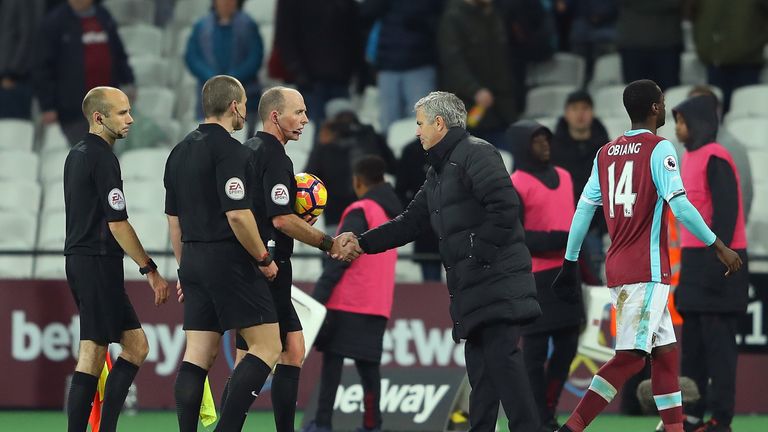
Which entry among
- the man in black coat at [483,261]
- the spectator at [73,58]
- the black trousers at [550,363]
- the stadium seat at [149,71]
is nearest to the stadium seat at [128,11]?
the stadium seat at [149,71]

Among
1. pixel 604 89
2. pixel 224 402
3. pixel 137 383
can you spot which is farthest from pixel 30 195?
pixel 224 402

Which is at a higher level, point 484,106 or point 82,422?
point 484,106

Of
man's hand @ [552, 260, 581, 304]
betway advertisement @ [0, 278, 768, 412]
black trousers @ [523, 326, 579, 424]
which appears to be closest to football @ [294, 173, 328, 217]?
man's hand @ [552, 260, 581, 304]

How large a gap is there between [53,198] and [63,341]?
2.66 meters

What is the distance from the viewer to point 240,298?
8961mm

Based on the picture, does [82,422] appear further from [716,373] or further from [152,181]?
[152,181]

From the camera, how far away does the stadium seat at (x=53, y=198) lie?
50.9 feet

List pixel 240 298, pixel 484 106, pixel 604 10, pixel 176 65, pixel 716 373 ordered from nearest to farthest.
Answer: pixel 240 298
pixel 716 373
pixel 484 106
pixel 604 10
pixel 176 65

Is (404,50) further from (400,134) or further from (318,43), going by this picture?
(318,43)

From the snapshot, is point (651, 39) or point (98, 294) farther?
point (651, 39)

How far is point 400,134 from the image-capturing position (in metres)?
15.3

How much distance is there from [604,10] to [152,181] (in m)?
4.82

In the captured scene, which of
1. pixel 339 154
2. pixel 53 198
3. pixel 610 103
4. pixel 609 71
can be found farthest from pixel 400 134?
pixel 53 198

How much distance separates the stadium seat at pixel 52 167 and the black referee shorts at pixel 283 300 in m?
7.02
